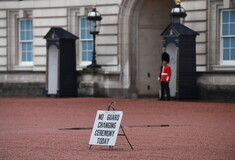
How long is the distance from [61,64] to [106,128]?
1526cm

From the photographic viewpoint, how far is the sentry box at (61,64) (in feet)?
89.8

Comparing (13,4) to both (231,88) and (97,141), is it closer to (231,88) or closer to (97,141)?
(231,88)

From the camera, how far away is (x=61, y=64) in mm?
27391

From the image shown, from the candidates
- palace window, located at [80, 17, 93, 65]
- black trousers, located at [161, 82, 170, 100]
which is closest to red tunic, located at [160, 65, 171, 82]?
black trousers, located at [161, 82, 170, 100]

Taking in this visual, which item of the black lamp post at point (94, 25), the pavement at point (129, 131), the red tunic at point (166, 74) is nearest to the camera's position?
the pavement at point (129, 131)

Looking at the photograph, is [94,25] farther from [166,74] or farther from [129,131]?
[129,131]

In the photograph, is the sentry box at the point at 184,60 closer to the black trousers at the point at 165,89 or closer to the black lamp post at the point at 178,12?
the black trousers at the point at 165,89

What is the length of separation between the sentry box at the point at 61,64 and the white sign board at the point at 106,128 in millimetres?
15072

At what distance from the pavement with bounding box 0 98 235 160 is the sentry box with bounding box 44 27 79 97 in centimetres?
320

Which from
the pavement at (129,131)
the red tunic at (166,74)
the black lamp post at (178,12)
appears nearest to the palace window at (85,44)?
the black lamp post at (178,12)

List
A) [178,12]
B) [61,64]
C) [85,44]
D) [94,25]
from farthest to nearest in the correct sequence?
[85,44] < [94,25] < [61,64] < [178,12]

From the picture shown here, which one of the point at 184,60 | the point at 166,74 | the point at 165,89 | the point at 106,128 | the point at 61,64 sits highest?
the point at 184,60

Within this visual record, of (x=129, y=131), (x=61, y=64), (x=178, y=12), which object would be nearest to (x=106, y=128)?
(x=129, y=131)

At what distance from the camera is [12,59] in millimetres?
30891
